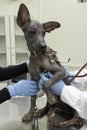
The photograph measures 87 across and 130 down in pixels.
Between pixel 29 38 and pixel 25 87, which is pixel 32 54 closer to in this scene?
pixel 29 38

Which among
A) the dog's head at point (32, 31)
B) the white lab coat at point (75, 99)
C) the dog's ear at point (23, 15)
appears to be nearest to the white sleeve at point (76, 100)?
the white lab coat at point (75, 99)

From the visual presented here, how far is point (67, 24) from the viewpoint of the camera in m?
3.32

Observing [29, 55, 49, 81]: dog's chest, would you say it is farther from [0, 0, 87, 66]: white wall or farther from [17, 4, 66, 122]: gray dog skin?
[0, 0, 87, 66]: white wall

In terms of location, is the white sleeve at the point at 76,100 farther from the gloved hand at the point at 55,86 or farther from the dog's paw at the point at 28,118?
the dog's paw at the point at 28,118

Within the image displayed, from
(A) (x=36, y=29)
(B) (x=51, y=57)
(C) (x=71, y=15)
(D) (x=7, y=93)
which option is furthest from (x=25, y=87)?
(C) (x=71, y=15)

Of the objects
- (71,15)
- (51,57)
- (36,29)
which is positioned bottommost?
(71,15)

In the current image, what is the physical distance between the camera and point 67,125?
3.42 ft

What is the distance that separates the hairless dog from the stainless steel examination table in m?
0.16

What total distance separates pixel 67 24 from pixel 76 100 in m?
2.43

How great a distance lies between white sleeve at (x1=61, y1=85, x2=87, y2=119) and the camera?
1.00m

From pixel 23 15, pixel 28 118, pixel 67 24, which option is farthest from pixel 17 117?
pixel 67 24

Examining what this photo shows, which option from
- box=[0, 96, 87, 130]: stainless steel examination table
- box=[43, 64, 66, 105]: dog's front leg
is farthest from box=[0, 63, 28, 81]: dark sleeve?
box=[43, 64, 66, 105]: dog's front leg

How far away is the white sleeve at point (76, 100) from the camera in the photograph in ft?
3.29

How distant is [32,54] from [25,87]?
0.64 ft
